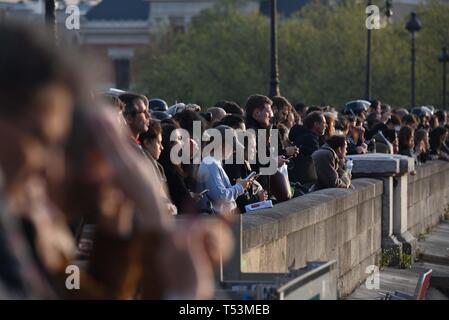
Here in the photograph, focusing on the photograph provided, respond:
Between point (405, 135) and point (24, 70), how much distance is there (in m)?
19.9

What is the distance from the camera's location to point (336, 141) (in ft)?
49.0

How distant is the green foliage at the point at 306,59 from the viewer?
75250 mm

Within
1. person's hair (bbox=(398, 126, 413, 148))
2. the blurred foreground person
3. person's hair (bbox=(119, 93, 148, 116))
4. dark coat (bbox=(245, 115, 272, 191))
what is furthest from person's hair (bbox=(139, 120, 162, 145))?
person's hair (bbox=(398, 126, 413, 148))

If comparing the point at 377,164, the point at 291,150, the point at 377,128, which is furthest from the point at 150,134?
the point at 377,128

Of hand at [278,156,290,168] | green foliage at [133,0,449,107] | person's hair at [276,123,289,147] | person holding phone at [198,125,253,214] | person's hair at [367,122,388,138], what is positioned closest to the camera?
person holding phone at [198,125,253,214]

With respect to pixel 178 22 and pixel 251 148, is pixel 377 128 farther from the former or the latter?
pixel 178 22

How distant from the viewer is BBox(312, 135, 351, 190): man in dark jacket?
14.6 meters

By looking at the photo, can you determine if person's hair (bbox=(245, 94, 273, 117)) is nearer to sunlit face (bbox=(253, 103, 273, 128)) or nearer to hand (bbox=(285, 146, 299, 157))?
sunlit face (bbox=(253, 103, 273, 128))

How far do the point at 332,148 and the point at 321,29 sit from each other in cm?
7099

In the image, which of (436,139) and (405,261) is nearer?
(405,261)

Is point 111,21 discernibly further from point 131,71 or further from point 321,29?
point 321,29

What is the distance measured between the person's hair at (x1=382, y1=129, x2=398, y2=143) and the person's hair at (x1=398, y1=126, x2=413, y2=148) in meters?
0.77
